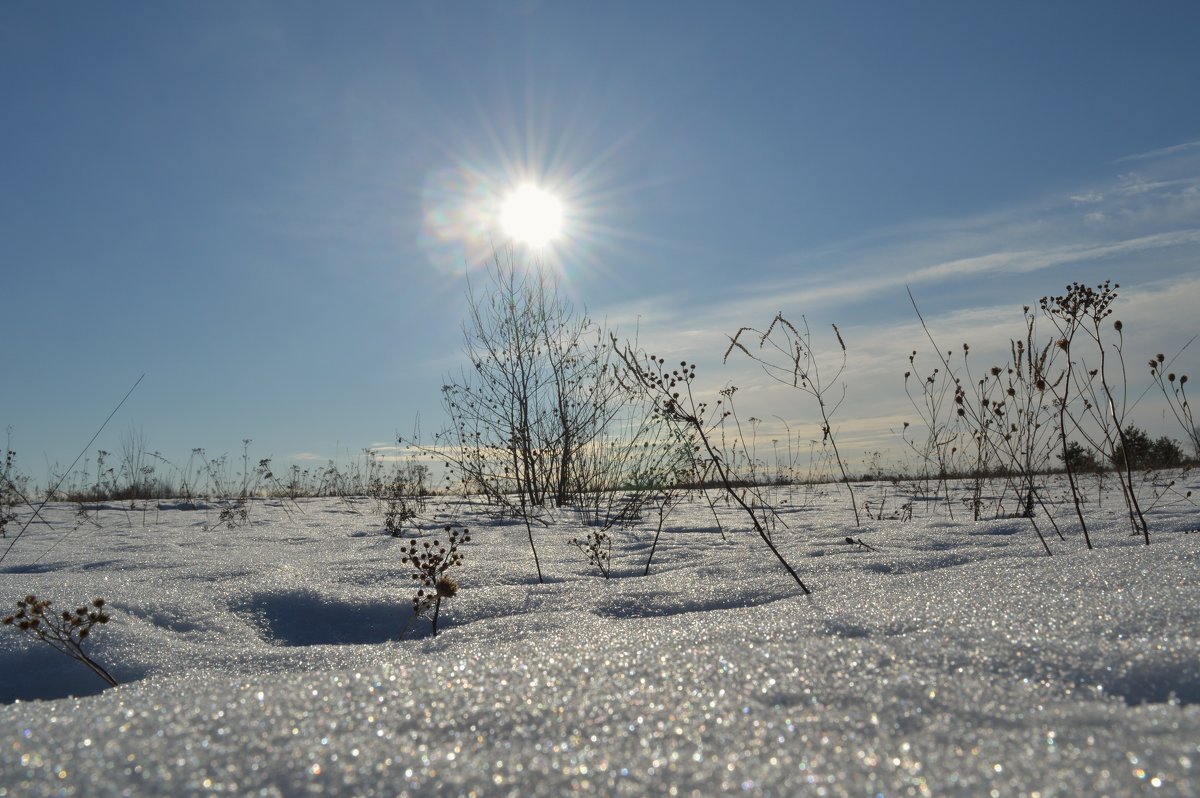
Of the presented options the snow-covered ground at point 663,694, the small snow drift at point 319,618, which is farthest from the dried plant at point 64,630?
the small snow drift at point 319,618

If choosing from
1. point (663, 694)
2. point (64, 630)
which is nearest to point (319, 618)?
point (64, 630)

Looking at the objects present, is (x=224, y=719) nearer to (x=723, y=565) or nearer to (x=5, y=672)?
(x=5, y=672)

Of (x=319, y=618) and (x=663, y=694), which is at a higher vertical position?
(x=663, y=694)

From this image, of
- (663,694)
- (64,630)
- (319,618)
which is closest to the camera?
(663,694)

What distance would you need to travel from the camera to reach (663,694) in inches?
34.4

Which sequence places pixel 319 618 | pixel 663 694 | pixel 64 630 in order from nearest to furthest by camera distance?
pixel 663 694 → pixel 64 630 → pixel 319 618

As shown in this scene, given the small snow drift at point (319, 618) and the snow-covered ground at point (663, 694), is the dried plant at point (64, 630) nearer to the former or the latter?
the snow-covered ground at point (663, 694)

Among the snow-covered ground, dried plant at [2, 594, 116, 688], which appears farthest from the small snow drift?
dried plant at [2, 594, 116, 688]

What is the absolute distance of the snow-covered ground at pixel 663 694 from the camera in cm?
65

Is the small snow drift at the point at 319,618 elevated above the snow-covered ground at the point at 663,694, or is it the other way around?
the snow-covered ground at the point at 663,694

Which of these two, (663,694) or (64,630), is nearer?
(663,694)

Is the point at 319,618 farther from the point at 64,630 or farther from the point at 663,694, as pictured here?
the point at 663,694

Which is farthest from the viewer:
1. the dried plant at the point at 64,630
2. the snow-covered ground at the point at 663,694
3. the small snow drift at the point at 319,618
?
the small snow drift at the point at 319,618

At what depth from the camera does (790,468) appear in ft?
29.0
